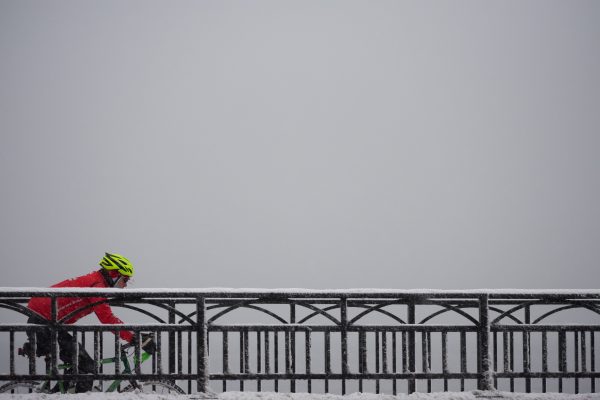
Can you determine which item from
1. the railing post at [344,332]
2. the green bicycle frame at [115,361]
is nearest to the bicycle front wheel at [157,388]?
the green bicycle frame at [115,361]

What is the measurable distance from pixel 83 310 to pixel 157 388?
140cm

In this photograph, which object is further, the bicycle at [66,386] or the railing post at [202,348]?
the bicycle at [66,386]

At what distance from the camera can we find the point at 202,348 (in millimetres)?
8344

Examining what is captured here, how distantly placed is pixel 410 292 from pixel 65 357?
462 centimetres

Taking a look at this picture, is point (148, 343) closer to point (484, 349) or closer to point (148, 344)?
point (148, 344)

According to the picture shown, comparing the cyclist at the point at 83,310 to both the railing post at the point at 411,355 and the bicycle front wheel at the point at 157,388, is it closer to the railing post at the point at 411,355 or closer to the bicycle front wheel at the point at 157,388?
the bicycle front wheel at the point at 157,388

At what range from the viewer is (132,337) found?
8.63 m

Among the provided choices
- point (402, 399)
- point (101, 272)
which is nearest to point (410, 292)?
point (402, 399)

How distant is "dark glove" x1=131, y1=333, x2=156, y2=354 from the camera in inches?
339

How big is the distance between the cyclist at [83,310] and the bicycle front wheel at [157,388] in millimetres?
426

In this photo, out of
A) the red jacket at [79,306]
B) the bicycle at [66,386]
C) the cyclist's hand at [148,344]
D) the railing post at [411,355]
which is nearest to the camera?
the bicycle at [66,386]

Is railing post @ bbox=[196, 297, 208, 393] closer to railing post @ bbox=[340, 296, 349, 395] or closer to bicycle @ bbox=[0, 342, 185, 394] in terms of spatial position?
bicycle @ bbox=[0, 342, 185, 394]

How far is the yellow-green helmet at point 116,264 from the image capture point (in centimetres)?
857

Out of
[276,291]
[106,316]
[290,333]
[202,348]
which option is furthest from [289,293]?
[106,316]
